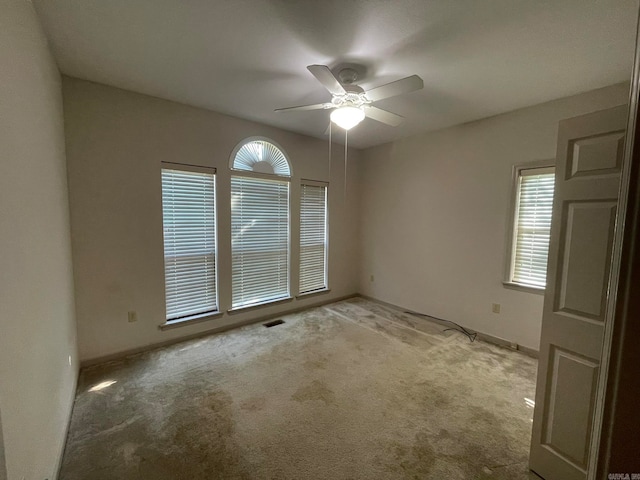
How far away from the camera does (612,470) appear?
524 mm

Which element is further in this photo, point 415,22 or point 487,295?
point 487,295

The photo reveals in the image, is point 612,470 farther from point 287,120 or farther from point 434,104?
point 287,120

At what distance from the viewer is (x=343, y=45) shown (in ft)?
5.96

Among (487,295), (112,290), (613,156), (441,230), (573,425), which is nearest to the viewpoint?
(613,156)

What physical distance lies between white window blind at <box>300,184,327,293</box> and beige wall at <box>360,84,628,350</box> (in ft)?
2.83

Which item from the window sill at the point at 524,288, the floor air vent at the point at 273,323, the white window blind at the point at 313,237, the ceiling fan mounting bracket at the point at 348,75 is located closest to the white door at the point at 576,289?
the ceiling fan mounting bracket at the point at 348,75

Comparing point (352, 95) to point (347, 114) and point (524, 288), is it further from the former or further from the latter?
point (524, 288)

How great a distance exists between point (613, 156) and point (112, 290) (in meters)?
3.77

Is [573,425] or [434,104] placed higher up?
[434,104]

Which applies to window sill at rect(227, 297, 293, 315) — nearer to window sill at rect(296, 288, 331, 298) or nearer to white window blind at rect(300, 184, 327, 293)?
window sill at rect(296, 288, 331, 298)

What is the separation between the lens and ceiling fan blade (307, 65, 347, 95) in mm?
1636

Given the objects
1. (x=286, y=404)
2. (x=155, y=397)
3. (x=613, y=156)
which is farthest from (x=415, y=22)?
(x=155, y=397)

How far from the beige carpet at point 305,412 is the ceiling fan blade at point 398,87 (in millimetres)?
2343

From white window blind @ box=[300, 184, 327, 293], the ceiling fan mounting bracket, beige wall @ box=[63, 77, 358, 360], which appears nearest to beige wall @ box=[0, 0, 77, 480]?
beige wall @ box=[63, 77, 358, 360]
